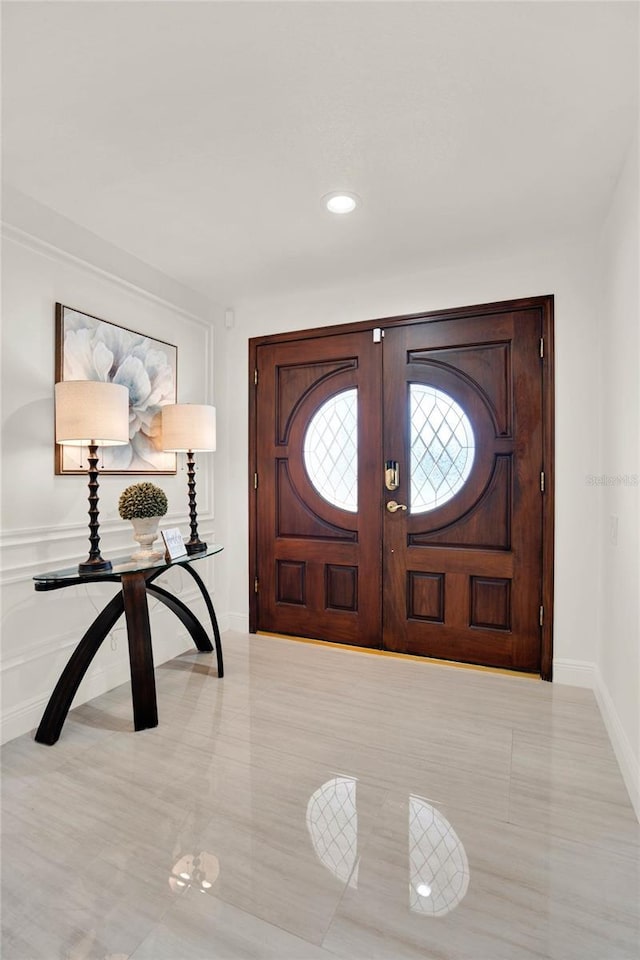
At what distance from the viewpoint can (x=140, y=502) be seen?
2.61 meters

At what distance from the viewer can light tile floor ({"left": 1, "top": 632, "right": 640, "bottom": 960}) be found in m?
1.31

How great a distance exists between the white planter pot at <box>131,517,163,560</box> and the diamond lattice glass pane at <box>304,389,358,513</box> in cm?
124

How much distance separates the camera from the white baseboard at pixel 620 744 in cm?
182

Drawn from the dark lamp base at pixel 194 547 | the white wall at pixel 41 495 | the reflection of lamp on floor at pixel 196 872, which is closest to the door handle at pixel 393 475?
the dark lamp base at pixel 194 547

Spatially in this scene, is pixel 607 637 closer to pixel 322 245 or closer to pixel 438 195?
pixel 438 195

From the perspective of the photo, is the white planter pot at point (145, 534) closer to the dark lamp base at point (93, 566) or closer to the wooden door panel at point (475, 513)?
→ the dark lamp base at point (93, 566)

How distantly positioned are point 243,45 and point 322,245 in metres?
1.35

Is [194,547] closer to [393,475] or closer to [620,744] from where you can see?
[393,475]

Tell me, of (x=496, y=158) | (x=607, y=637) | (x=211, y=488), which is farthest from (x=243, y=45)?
(x=607, y=637)

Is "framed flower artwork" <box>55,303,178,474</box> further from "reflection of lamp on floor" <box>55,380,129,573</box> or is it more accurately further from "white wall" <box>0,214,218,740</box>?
"reflection of lamp on floor" <box>55,380,129,573</box>

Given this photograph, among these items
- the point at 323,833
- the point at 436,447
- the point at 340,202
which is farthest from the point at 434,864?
the point at 340,202

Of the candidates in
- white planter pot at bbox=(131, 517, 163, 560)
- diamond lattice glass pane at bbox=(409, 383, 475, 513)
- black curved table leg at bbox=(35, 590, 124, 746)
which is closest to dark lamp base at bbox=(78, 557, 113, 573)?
black curved table leg at bbox=(35, 590, 124, 746)

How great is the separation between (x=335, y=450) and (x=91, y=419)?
1686mm

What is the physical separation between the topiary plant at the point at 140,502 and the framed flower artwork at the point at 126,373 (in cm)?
25
